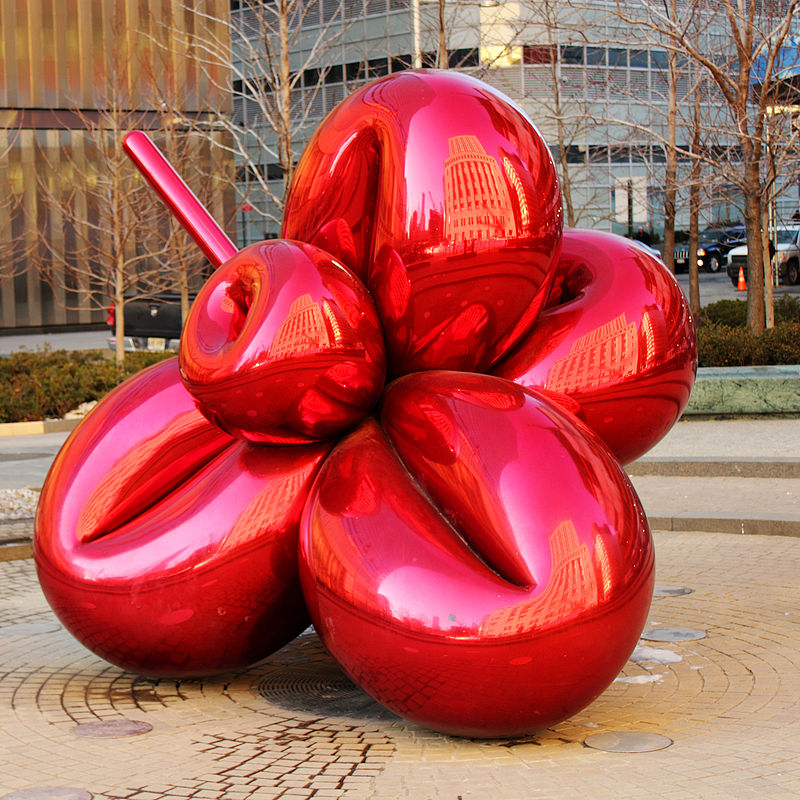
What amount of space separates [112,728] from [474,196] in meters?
2.67

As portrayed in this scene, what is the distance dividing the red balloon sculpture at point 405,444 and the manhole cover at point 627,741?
25 centimetres

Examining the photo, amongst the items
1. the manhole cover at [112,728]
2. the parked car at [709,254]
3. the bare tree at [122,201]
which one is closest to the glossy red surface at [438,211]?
the manhole cover at [112,728]

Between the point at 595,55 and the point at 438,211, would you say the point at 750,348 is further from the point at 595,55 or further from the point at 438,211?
the point at 595,55

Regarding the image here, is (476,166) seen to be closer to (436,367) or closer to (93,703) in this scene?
(436,367)

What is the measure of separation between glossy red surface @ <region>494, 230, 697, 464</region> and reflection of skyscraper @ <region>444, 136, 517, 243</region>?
0.61 m

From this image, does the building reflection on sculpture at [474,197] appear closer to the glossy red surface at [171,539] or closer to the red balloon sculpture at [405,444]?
the red balloon sculpture at [405,444]

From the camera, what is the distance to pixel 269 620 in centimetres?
513

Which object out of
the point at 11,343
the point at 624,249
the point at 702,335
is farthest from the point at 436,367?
the point at 11,343

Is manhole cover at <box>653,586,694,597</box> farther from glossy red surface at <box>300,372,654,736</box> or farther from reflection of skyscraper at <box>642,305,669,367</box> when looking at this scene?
glossy red surface at <box>300,372,654,736</box>

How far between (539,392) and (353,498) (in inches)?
37.5

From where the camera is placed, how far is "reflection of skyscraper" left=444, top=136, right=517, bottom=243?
4.92 m

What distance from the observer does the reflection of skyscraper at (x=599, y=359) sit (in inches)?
206

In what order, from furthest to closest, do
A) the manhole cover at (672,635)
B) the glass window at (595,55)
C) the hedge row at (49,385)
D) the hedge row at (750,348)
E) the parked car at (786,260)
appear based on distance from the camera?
the parked car at (786,260) < the glass window at (595,55) < the hedge row at (49,385) < the hedge row at (750,348) < the manhole cover at (672,635)

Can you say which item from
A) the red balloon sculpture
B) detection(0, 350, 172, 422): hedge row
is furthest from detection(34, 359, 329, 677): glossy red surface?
detection(0, 350, 172, 422): hedge row
